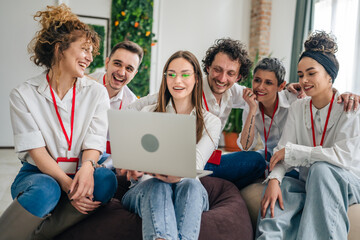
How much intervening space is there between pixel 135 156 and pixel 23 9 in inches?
163

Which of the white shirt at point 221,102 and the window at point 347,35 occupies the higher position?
the window at point 347,35

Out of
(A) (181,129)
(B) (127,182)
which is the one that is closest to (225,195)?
(B) (127,182)

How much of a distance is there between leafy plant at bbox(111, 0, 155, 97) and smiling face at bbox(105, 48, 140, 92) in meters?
2.39

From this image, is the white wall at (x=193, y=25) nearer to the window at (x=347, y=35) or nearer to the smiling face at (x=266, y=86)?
the window at (x=347, y=35)

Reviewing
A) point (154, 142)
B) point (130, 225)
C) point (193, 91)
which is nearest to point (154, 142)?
point (154, 142)

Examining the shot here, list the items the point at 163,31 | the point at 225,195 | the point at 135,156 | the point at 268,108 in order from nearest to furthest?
the point at 135,156 → the point at 225,195 → the point at 268,108 → the point at 163,31

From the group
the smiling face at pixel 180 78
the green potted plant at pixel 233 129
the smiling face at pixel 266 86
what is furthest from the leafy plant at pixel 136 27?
the smiling face at pixel 180 78

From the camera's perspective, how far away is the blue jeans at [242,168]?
2.16 meters

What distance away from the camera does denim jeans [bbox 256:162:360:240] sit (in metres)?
1.46

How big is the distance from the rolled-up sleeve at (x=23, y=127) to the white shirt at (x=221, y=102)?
2.57 ft

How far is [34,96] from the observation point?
5.29 ft

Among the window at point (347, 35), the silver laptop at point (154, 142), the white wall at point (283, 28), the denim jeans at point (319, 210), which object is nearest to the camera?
the silver laptop at point (154, 142)

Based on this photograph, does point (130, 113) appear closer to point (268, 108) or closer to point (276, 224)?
point (276, 224)

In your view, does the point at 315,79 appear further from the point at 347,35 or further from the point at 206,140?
the point at 347,35
